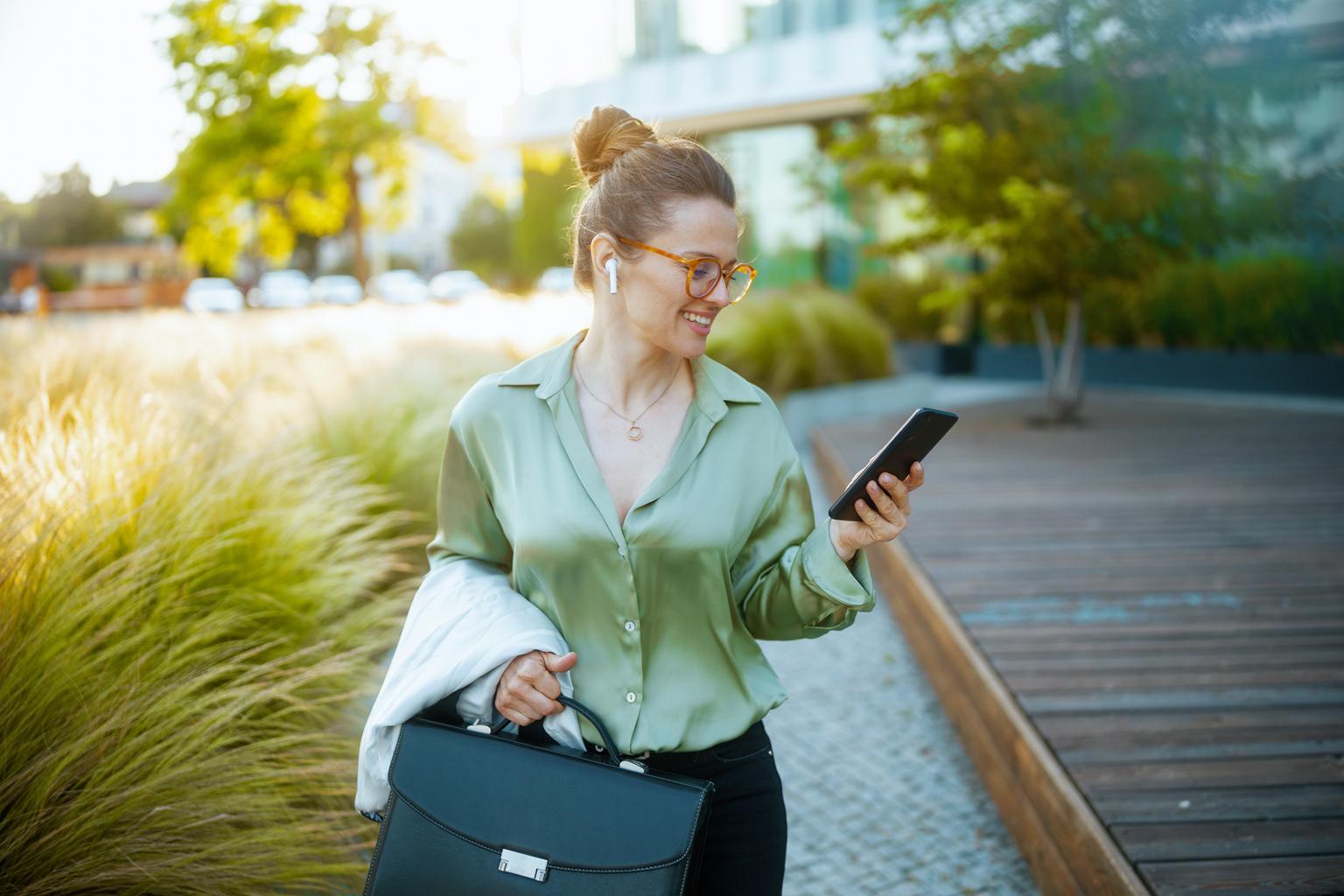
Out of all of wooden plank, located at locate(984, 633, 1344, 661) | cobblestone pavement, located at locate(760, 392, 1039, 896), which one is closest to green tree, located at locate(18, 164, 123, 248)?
cobblestone pavement, located at locate(760, 392, 1039, 896)

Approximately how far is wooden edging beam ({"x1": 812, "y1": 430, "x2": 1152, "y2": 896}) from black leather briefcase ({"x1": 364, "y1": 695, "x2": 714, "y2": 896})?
1.31m

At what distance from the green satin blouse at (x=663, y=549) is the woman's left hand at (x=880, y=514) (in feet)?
0.13

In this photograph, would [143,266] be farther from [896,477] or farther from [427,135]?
[896,477]

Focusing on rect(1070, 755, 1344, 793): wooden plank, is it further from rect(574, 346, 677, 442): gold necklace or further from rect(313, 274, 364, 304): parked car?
rect(313, 274, 364, 304): parked car

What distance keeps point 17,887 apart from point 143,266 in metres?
59.8

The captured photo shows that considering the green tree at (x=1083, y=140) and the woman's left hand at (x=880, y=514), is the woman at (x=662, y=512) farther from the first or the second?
the green tree at (x=1083, y=140)

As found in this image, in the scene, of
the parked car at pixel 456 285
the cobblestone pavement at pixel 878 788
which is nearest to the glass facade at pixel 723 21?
the parked car at pixel 456 285

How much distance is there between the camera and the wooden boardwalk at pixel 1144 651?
2.68 meters

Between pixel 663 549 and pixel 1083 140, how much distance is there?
333 inches

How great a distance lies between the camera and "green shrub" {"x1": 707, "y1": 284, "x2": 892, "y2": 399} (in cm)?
1130

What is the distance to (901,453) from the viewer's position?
1.72m

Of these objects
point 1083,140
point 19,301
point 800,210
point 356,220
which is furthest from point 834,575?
point 19,301

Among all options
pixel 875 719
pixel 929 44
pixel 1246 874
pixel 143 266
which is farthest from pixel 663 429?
pixel 143 266

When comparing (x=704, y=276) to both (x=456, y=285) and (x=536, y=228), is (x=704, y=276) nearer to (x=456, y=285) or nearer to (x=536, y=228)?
(x=536, y=228)
